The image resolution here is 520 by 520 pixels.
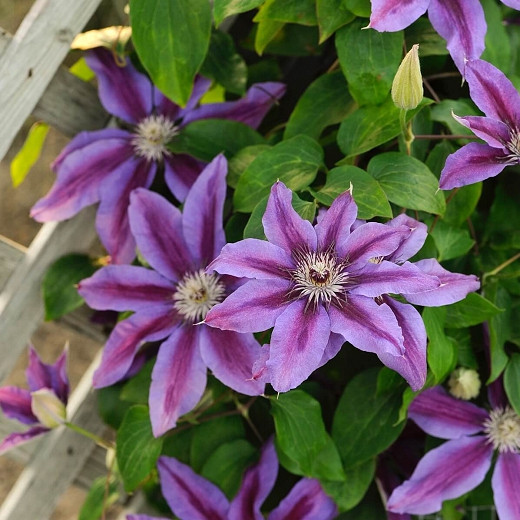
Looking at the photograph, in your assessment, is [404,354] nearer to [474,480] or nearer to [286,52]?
[474,480]

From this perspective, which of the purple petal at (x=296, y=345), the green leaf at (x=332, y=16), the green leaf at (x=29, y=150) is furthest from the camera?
the green leaf at (x=29, y=150)

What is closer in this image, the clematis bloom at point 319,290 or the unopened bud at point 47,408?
the clematis bloom at point 319,290

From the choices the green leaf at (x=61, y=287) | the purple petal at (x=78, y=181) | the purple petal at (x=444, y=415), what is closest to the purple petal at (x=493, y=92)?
the purple petal at (x=444, y=415)

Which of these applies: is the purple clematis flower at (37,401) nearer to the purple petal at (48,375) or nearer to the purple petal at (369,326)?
the purple petal at (48,375)

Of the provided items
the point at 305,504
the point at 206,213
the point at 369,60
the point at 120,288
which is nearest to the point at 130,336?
the point at 120,288

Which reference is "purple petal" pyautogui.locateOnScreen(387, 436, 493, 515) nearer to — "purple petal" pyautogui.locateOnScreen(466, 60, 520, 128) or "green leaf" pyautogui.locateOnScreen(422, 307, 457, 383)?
"green leaf" pyautogui.locateOnScreen(422, 307, 457, 383)

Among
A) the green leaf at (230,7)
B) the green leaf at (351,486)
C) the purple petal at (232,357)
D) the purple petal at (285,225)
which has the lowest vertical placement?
the green leaf at (351,486)

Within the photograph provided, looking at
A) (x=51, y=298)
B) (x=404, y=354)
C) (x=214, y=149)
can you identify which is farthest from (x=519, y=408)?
(x=51, y=298)

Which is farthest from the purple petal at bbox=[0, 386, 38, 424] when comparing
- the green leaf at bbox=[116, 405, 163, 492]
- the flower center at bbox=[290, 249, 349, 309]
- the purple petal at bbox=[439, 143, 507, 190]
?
the purple petal at bbox=[439, 143, 507, 190]
